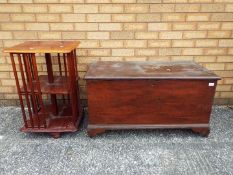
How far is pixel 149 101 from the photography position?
2441mm

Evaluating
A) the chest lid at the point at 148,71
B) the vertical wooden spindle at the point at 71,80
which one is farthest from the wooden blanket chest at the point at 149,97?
the vertical wooden spindle at the point at 71,80

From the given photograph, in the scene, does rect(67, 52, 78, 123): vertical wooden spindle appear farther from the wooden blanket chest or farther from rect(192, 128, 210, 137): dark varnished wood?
rect(192, 128, 210, 137): dark varnished wood

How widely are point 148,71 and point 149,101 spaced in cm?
32

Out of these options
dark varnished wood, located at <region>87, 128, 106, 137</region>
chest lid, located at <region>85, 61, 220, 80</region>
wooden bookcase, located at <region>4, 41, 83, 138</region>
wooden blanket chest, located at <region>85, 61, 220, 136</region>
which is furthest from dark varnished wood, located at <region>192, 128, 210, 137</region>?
wooden bookcase, located at <region>4, 41, 83, 138</region>

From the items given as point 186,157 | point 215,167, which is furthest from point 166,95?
point 215,167

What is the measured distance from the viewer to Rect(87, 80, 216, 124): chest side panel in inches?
93.0

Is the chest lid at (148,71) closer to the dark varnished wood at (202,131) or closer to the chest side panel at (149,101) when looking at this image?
the chest side panel at (149,101)

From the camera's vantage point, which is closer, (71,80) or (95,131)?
(71,80)

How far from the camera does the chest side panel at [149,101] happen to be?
2361mm

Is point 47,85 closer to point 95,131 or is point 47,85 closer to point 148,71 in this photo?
point 95,131

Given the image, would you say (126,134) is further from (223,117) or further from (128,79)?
(223,117)

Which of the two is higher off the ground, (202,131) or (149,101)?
(149,101)

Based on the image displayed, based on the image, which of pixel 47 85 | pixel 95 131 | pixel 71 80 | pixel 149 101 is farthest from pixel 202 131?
pixel 47 85

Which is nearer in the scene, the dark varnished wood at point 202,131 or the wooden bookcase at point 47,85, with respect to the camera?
the wooden bookcase at point 47,85
